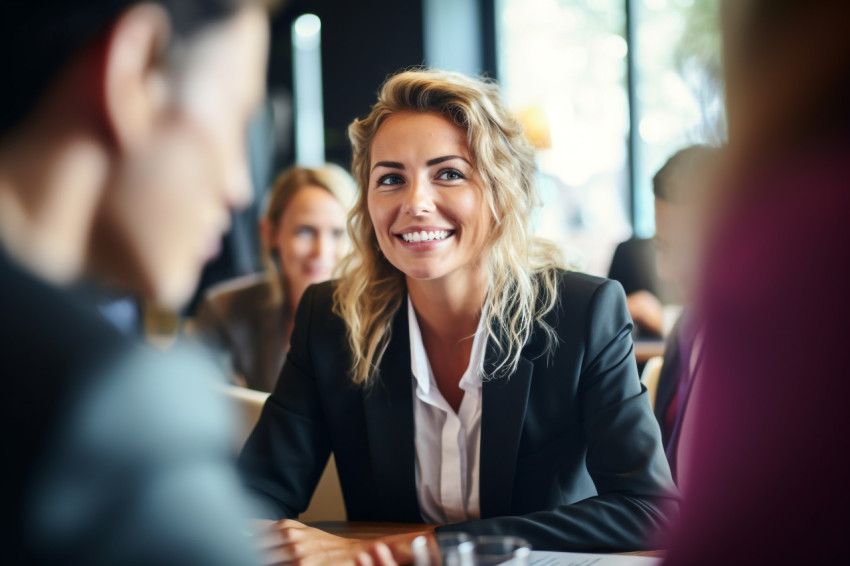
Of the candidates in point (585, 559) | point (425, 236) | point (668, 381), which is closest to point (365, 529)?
point (585, 559)

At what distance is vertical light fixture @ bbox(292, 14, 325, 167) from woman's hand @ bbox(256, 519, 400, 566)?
18.3ft

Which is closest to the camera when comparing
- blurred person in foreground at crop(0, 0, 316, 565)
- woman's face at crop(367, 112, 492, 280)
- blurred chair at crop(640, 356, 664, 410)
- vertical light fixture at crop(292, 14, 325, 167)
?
blurred person in foreground at crop(0, 0, 316, 565)

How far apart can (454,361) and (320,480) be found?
0.48 meters

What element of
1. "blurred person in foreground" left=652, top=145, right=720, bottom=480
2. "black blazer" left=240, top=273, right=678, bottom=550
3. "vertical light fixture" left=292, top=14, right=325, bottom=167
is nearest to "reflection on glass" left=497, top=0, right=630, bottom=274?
"vertical light fixture" left=292, top=14, right=325, bottom=167

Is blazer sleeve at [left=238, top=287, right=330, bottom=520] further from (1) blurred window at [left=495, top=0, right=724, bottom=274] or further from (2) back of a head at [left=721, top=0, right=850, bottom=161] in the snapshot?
(1) blurred window at [left=495, top=0, right=724, bottom=274]

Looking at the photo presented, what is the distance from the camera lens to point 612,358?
1742 mm

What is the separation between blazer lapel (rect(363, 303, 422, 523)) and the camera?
1760mm

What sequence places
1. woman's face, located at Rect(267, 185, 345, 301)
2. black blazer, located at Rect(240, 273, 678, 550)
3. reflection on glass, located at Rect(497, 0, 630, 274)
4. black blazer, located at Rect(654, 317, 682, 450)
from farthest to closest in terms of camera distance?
reflection on glass, located at Rect(497, 0, 630, 274)
woman's face, located at Rect(267, 185, 345, 301)
black blazer, located at Rect(654, 317, 682, 450)
black blazer, located at Rect(240, 273, 678, 550)

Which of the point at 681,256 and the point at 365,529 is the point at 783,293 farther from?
the point at 365,529

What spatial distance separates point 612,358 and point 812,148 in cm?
111

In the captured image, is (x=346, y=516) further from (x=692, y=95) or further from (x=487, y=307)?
(x=692, y=95)

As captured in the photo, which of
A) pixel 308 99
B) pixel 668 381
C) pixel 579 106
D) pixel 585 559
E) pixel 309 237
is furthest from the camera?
pixel 308 99

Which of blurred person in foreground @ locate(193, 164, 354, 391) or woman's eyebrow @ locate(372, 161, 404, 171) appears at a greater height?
woman's eyebrow @ locate(372, 161, 404, 171)

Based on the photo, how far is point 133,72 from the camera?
2.03ft
